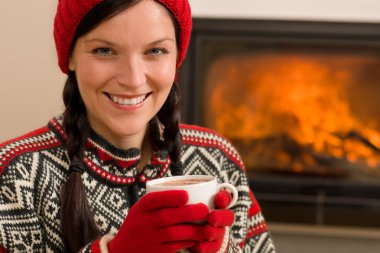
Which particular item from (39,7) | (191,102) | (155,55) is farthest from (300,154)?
(155,55)

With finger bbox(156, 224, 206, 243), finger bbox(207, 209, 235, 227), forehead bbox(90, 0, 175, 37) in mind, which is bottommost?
finger bbox(156, 224, 206, 243)

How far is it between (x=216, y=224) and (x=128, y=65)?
0.33m

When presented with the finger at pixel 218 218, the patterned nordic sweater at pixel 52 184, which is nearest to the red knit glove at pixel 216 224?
the finger at pixel 218 218

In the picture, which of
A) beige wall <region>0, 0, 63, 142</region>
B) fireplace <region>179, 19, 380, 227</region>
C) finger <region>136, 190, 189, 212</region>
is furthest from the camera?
fireplace <region>179, 19, 380, 227</region>

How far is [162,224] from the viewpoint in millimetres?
907

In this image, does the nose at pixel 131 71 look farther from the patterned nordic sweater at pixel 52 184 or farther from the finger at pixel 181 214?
the finger at pixel 181 214

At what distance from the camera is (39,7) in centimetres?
216

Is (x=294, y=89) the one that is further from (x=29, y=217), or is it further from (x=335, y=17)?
(x=29, y=217)

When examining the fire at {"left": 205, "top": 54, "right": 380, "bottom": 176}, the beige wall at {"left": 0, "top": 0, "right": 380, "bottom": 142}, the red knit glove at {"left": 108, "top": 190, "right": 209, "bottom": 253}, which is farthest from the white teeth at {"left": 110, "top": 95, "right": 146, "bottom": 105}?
the fire at {"left": 205, "top": 54, "right": 380, "bottom": 176}

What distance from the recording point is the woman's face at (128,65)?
3.44 ft

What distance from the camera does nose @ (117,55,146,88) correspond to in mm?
1065

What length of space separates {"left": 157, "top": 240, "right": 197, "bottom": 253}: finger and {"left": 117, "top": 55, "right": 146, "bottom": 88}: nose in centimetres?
30

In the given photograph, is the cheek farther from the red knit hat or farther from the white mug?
the white mug

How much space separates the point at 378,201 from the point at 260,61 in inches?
26.3
